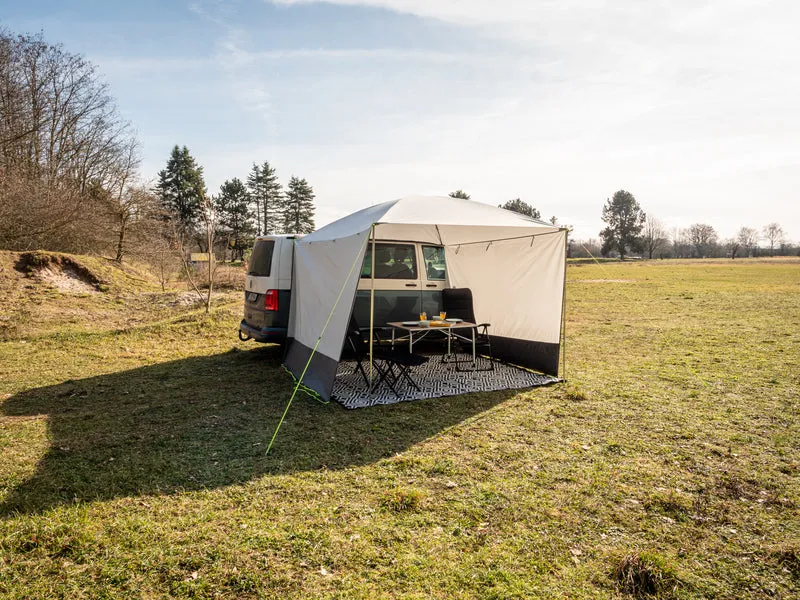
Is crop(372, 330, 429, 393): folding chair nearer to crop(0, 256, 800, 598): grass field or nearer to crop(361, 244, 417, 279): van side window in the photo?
crop(0, 256, 800, 598): grass field

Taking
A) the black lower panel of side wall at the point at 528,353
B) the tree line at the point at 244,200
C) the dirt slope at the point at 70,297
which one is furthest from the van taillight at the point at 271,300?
the tree line at the point at 244,200

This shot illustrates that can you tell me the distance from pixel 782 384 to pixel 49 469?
801 cm

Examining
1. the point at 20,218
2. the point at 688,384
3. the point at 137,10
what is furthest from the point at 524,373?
the point at 20,218

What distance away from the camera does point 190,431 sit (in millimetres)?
4652

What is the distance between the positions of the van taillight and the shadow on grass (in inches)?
38.2

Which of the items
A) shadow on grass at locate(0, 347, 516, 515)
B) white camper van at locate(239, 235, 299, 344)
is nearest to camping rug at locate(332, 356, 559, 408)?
shadow on grass at locate(0, 347, 516, 515)

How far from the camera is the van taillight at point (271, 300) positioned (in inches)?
279

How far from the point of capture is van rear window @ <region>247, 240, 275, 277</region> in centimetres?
726

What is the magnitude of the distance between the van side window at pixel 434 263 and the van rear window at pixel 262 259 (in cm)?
237

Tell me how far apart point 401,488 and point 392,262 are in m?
4.36

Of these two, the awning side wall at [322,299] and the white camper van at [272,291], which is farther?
the white camper van at [272,291]

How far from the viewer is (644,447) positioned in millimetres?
4266

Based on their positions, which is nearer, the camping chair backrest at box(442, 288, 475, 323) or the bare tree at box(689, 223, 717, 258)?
the camping chair backrest at box(442, 288, 475, 323)

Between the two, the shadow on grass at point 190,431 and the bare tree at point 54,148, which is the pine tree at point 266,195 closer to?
the bare tree at point 54,148
